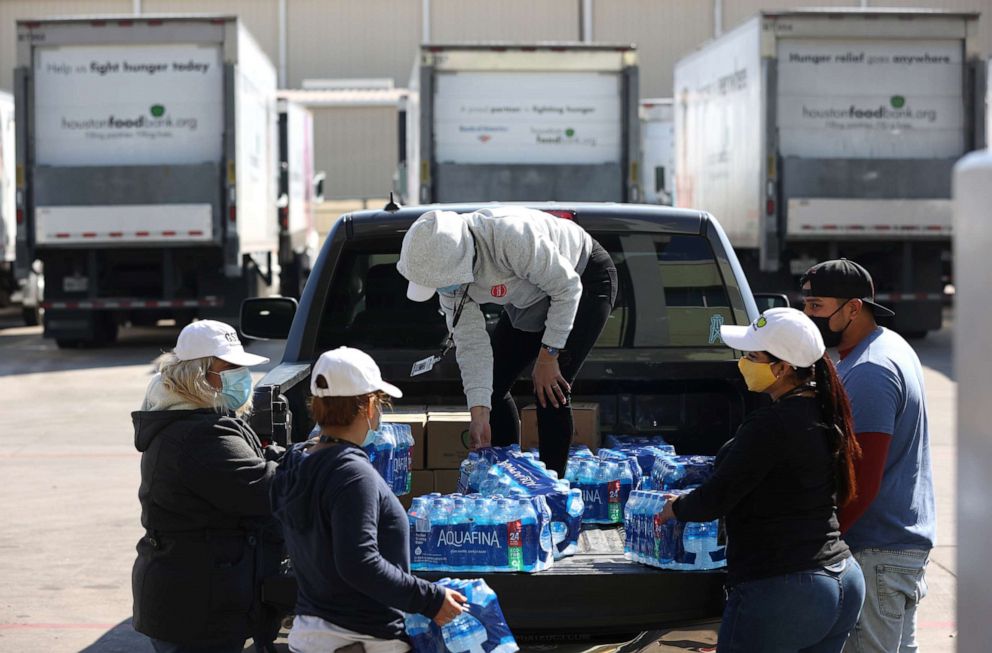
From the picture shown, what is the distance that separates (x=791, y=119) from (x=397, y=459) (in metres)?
13.5

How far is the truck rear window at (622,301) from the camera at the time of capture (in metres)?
5.67

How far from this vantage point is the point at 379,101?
27.2 metres

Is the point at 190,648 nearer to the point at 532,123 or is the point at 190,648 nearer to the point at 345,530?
the point at 345,530

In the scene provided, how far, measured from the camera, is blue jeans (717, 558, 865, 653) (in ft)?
12.2

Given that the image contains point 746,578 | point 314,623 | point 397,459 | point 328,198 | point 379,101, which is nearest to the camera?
point 314,623

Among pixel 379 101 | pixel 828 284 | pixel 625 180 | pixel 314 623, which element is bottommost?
pixel 314 623

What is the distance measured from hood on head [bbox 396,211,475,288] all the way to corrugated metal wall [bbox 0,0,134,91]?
116 feet

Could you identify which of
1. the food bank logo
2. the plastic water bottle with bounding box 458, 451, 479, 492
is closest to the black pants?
the plastic water bottle with bounding box 458, 451, 479, 492

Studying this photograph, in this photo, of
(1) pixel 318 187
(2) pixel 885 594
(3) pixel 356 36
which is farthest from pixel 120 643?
(3) pixel 356 36

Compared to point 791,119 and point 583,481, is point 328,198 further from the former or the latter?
point 583,481

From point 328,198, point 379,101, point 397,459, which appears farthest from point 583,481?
point 328,198

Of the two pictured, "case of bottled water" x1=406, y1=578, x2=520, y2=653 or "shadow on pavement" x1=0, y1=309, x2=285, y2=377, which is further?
"shadow on pavement" x1=0, y1=309, x2=285, y2=377

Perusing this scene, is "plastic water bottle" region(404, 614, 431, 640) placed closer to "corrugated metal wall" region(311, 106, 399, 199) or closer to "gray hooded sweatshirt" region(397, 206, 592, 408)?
"gray hooded sweatshirt" region(397, 206, 592, 408)

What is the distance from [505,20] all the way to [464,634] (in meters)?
35.2
